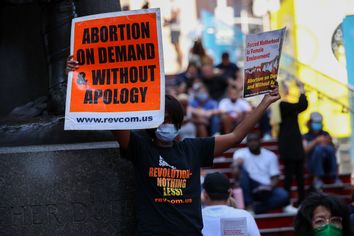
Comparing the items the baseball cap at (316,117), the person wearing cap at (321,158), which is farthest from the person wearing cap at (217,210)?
the baseball cap at (316,117)

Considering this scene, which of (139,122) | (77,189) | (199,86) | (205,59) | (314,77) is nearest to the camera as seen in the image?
(139,122)

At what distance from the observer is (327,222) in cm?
609

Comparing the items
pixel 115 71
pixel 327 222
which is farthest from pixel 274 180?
pixel 115 71

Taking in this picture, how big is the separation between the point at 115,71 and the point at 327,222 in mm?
1886

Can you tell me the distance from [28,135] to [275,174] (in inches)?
234

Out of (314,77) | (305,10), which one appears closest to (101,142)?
(314,77)

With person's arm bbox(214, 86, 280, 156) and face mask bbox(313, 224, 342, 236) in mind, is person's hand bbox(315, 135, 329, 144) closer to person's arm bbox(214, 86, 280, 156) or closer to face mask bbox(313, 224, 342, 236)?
face mask bbox(313, 224, 342, 236)

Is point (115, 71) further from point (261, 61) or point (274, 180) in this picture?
point (274, 180)

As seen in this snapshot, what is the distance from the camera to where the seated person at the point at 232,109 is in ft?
49.8

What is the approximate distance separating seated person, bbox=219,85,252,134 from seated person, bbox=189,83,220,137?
156mm

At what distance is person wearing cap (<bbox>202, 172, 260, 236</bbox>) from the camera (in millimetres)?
5965

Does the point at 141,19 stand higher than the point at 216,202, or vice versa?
the point at 141,19

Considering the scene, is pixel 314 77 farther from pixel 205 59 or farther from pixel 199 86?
pixel 205 59

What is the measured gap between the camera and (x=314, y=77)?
14617 millimetres
